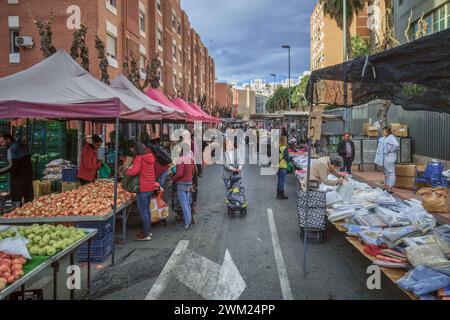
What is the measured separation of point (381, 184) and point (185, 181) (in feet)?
27.4

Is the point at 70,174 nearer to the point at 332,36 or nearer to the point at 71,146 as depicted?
the point at 71,146

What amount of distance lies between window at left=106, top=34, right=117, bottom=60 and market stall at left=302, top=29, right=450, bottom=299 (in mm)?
17062

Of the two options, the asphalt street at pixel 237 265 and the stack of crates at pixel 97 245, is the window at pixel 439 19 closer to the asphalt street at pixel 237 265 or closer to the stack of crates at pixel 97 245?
the asphalt street at pixel 237 265

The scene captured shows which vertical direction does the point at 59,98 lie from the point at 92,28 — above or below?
below

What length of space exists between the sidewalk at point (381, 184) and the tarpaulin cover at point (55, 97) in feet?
24.5

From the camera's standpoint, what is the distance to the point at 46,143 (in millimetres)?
13922

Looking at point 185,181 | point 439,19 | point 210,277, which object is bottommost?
point 210,277

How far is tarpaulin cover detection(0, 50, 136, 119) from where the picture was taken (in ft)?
20.2

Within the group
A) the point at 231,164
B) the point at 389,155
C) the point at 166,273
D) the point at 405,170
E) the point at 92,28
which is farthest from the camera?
the point at 92,28

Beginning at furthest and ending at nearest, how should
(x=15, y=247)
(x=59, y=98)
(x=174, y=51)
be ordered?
(x=174, y=51) → (x=59, y=98) → (x=15, y=247)

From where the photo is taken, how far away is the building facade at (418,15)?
17.3 metres

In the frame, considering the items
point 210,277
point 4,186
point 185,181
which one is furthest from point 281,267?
point 4,186

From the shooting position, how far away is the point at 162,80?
34.2 meters

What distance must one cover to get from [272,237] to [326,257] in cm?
145
